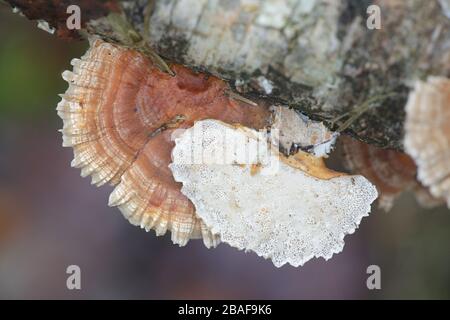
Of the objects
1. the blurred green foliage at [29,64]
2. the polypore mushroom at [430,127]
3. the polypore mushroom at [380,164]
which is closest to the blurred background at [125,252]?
the blurred green foliage at [29,64]

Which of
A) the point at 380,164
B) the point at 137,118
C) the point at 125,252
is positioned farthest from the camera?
the point at 125,252

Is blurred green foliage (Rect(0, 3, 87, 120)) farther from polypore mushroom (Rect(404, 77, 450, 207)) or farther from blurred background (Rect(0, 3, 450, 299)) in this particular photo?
polypore mushroom (Rect(404, 77, 450, 207))

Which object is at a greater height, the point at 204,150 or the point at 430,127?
the point at 204,150

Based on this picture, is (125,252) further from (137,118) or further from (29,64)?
(137,118)

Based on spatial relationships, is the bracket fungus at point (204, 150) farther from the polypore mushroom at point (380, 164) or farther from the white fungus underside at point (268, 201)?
the polypore mushroom at point (380, 164)

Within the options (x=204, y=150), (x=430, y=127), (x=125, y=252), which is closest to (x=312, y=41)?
(x=430, y=127)

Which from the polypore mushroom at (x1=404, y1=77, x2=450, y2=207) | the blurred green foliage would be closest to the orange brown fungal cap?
the polypore mushroom at (x1=404, y1=77, x2=450, y2=207)
